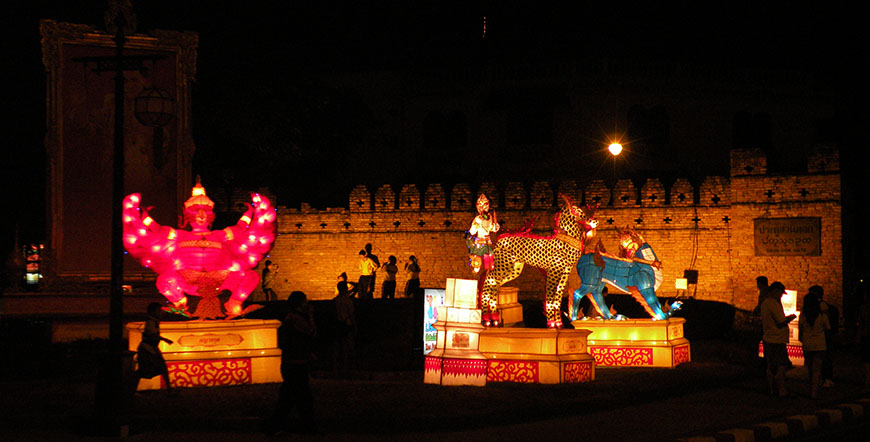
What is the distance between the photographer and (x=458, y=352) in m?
14.1

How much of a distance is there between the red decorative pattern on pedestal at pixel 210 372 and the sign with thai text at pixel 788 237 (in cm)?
1440

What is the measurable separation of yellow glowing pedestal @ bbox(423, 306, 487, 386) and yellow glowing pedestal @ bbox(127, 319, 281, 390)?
2.50 meters

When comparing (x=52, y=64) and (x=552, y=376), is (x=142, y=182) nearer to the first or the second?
(x=52, y=64)

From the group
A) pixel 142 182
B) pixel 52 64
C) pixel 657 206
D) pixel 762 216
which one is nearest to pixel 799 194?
pixel 762 216

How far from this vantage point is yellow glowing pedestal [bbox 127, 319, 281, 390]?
14328 millimetres

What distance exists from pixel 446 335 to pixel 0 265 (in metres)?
25.5

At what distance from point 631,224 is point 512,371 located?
12.5 metres

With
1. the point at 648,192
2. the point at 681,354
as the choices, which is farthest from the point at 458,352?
the point at 648,192

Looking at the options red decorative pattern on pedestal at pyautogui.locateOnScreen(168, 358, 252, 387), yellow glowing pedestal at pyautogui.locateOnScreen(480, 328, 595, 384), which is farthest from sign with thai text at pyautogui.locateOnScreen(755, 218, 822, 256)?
red decorative pattern on pedestal at pyautogui.locateOnScreen(168, 358, 252, 387)

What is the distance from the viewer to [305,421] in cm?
1061

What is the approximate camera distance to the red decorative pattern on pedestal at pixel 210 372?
47.0 feet

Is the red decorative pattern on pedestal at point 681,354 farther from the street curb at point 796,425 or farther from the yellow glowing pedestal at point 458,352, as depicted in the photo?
the yellow glowing pedestal at point 458,352

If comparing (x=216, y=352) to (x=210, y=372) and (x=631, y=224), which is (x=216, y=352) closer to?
(x=210, y=372)

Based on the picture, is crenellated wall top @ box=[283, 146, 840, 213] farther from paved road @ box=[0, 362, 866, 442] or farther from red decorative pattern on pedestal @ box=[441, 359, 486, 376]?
red decorative pattern on pedestal @ box=[441, 359, 486, 376]
